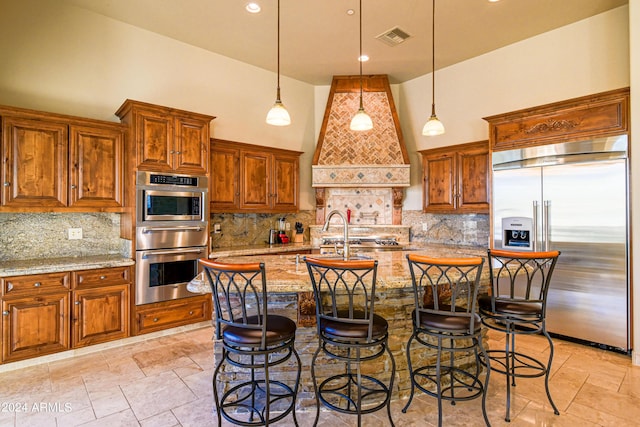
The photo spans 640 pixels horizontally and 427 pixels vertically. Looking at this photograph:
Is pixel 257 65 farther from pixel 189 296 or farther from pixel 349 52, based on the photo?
pixel 189 296

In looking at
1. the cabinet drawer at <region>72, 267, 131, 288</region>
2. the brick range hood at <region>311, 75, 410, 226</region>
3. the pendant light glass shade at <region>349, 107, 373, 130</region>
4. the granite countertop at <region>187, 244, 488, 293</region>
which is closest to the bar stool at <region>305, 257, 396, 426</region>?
the granite countertop at <region>187, 244, 488, 293</region>

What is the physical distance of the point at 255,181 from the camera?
482 centimetres

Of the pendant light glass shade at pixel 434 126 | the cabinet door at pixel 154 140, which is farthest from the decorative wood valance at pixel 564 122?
the cabinet door at pixel 154 140

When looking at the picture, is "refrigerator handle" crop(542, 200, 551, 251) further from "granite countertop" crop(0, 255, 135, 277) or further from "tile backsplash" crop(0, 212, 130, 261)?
"tile backsplash" crop(0, 212, 130, 261)

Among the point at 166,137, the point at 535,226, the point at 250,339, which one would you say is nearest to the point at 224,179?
the point at 166,137

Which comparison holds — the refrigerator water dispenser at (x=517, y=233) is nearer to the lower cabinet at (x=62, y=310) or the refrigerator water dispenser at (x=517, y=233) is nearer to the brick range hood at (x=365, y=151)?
the brick range hood at (x=365, y=151)

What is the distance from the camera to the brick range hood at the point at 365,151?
523 centimetres

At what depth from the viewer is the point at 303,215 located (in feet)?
18.6

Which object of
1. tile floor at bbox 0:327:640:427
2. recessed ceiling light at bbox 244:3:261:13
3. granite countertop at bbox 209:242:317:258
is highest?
recessed ceiling light at bbox 244:3:261:13

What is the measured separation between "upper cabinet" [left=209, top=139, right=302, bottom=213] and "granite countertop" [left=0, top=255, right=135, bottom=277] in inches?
51.4

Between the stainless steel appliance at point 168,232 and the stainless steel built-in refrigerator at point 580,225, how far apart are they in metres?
3.76

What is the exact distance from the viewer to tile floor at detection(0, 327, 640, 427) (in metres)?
2.25

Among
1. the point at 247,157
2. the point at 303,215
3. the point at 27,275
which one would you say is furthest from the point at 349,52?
the point at 27,275

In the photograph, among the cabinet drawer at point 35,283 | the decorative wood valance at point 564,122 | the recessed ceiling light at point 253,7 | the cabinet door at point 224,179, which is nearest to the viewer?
the cabinet drawer at point 35,283
